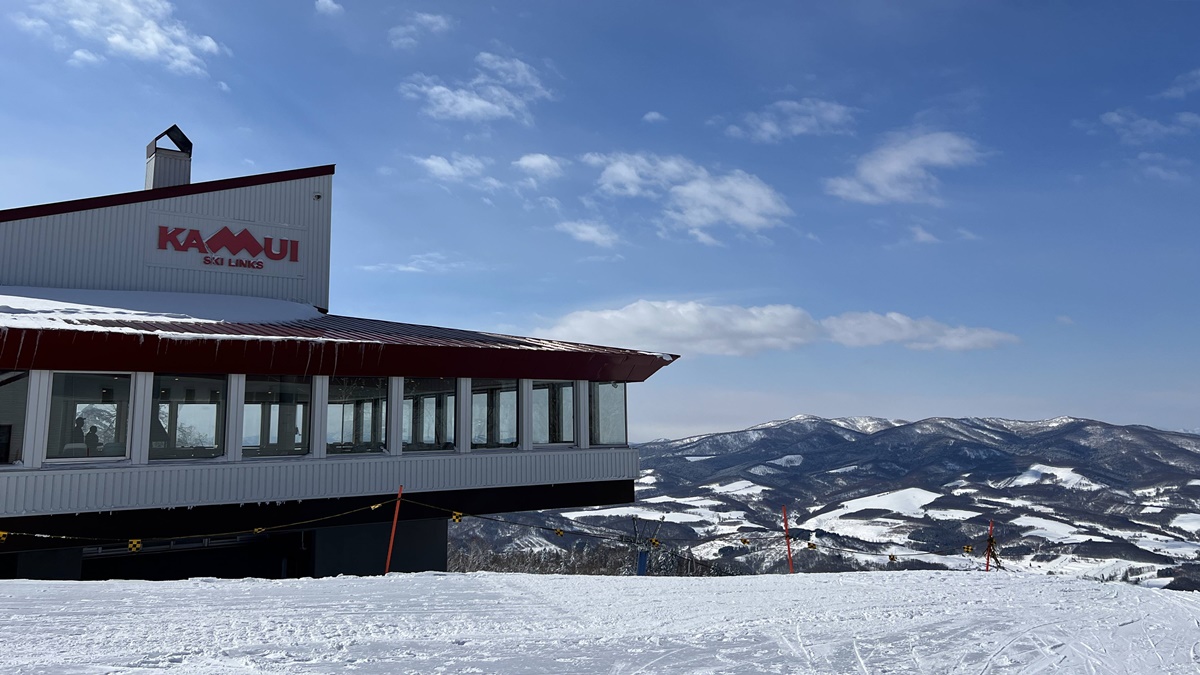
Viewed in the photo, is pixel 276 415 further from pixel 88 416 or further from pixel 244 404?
pixel 88 416

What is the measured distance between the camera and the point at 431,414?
61.2 feet

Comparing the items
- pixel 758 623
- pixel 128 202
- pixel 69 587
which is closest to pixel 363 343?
pixel 69 587

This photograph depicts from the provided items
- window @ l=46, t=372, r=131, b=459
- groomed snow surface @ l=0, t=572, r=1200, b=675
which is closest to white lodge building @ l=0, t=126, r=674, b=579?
window @ l=46, t=372, r=131, b=459

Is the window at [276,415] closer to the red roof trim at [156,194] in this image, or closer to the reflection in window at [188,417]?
the reflection in window at [188,417]

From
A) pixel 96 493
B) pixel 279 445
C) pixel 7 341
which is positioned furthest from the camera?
pixel 279 445

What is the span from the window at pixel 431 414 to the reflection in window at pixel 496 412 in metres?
0.73

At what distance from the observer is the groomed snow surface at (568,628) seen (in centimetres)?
650

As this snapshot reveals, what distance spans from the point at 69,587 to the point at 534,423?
11448mm

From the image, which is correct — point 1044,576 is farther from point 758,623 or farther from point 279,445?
point 279,445

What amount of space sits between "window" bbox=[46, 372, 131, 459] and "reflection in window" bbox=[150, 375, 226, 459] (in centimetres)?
53

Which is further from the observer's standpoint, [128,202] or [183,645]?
[128,202]

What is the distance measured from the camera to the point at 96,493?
14.3m

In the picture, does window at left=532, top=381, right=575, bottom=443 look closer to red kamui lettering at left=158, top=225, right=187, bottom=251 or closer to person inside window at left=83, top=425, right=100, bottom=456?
person inside window at left=83, top=425, right=100, bottom=456

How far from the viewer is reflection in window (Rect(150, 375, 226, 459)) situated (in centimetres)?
1515
